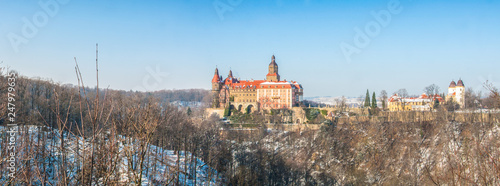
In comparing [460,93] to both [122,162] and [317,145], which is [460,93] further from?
[122,162]

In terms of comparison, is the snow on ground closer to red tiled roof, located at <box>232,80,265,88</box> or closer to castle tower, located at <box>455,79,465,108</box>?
red tiled roof, located at <box>232,80,265,88</box>

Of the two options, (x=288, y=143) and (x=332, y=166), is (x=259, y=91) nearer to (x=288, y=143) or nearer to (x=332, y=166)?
(x=288, y=143)

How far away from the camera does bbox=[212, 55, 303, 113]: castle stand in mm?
48094

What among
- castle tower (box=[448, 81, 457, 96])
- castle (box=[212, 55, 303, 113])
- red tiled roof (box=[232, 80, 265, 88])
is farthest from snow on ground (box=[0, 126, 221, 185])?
castle tower (box=[448, 81, 457, 96])

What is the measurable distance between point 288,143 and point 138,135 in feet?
96.7

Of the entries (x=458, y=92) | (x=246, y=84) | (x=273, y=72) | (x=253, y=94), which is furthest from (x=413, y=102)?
(x=246, y=84)

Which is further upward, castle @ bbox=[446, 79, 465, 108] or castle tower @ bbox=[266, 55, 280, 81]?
castle tower @ bbox=[266, 55, 280, 81]

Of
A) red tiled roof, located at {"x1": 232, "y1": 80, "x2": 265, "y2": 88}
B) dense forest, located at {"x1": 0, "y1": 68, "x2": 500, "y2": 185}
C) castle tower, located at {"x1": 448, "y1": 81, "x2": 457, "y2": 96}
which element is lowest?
dense forest, located at {"x1": 0, "y1": 68, "x2": 500, "y2": 185}

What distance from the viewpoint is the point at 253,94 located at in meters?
51.1

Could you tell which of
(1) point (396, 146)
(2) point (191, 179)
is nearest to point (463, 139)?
(1) point (396, 146)

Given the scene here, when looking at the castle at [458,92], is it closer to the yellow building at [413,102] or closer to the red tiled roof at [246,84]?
the yellow building at [413,102]

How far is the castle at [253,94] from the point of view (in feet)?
158

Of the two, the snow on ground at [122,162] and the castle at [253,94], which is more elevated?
the castle at [253,94]

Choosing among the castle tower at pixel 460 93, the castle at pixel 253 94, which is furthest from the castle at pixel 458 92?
the castle at pixel 253 94
